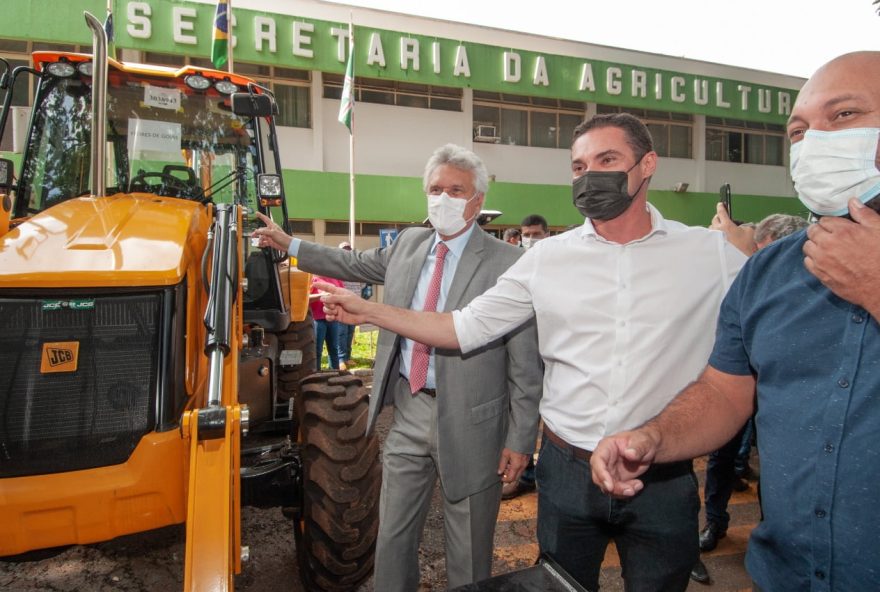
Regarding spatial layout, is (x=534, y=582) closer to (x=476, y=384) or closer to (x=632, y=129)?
(x=476, y=384)

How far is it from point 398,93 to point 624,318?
15076 millimetres

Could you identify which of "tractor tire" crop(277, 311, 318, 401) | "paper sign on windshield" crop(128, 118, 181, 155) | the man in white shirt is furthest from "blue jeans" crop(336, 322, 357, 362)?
the man in white shirt

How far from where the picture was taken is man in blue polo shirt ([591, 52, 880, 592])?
128 cm

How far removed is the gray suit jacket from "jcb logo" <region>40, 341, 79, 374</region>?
124cm

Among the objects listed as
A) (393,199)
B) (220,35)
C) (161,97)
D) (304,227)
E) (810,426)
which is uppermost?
(220,35)

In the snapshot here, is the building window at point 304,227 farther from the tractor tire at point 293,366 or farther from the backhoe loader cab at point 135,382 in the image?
the backhoe loader cab at point 135,382

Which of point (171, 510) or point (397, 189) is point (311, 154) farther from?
point (171, 510)

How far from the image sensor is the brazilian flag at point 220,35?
950 centimetres

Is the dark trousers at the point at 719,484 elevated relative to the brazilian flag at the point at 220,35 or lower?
lower

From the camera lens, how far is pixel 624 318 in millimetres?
1996

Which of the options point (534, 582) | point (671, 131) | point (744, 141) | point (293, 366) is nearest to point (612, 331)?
point (534, 582)

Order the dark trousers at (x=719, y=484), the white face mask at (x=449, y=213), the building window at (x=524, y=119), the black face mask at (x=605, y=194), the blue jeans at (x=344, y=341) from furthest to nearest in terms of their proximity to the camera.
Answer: the building window at (x=524, y=119) < the blue jeans at (x=344, y=341) < the dark trousers at (x=719, y=484) < the white face mask at (x=449, y=213) < the black face mask at (x=605, y=194)

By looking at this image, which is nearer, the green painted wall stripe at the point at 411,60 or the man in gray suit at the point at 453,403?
the man in gray suit at the point at 453,403

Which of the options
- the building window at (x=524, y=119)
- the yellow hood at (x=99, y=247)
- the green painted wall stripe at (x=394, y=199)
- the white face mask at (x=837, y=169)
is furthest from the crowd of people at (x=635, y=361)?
the building window at (x=524, y=119)
